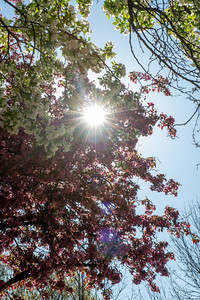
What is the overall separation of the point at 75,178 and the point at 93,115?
2.16 m

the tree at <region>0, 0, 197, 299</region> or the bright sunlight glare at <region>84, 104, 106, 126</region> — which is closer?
the tree at <region>0, 0, 197, 299</region>

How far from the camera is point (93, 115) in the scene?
5.80 m

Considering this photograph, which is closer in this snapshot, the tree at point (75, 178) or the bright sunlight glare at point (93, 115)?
the tree at point (75, 178)

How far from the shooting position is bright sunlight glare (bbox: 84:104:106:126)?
551 cm

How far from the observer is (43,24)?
11.6 ft

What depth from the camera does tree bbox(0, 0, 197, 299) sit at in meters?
3.92

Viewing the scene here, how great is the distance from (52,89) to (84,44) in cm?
426

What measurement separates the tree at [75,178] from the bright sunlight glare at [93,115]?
171 mm

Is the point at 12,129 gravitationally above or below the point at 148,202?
below

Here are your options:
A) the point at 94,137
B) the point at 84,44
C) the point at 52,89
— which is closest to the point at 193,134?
the point at 84,44

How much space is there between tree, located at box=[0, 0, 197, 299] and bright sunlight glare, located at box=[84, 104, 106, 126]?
171 mm

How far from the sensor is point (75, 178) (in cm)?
659

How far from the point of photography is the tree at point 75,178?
392 cm

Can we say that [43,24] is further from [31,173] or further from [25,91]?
[31,173]
